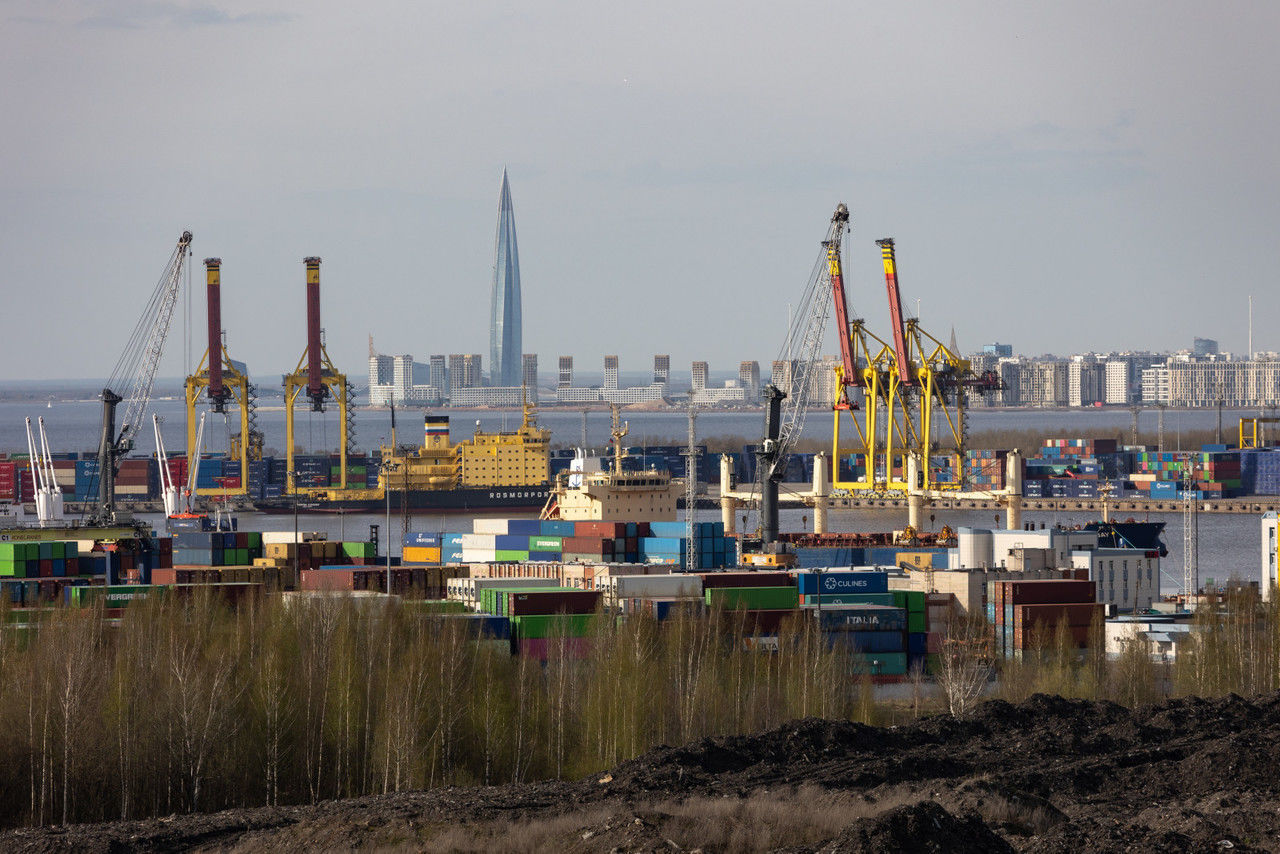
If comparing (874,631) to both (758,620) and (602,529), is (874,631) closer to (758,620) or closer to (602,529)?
(758,620)

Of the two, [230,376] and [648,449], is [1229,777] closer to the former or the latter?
[230,376]

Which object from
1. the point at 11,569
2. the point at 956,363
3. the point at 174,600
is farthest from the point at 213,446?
the point at 174,600

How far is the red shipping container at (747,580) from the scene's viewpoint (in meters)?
22.0

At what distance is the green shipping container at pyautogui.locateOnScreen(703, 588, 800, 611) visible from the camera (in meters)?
19.6

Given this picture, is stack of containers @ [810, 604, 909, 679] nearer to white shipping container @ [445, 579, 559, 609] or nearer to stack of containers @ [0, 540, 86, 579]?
white shipping container @ [445, 579, 559, 609]

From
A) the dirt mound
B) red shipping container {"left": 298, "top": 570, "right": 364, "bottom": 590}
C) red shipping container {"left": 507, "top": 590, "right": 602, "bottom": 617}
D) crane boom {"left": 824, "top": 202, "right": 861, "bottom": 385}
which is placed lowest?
red shipping container {"left": 298, "top": 570, "right": 364, "bottom": 590}

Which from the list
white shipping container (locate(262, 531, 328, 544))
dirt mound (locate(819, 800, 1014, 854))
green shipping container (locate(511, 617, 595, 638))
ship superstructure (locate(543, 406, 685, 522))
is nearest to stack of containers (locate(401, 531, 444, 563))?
white shipping container (locate(262, 531, 328, 544))

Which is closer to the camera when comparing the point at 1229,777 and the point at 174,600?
the point at 1229,777

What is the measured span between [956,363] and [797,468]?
27000 mm

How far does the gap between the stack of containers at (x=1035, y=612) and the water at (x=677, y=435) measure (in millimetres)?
2535

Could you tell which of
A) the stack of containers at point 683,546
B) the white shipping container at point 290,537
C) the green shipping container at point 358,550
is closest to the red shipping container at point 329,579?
the green shipping container at point 358,550

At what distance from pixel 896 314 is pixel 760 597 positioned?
25.4 metres

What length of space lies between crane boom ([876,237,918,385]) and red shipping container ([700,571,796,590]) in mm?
23310

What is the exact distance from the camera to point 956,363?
4784 centimetres
